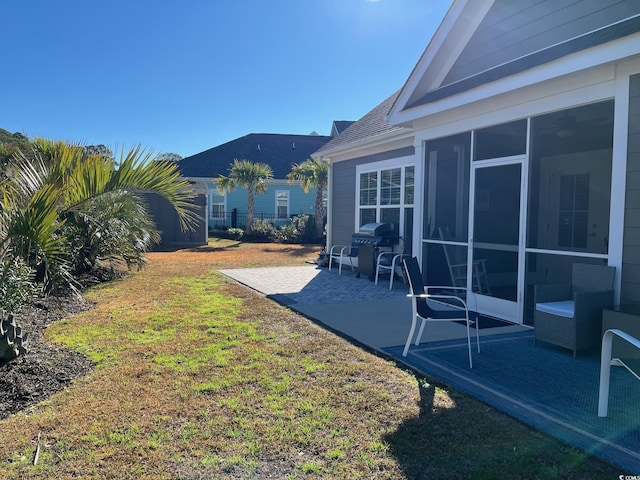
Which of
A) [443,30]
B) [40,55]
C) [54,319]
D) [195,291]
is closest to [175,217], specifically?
[40,55]

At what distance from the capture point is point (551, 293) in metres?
4.87

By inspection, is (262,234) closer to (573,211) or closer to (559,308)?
(573,211)

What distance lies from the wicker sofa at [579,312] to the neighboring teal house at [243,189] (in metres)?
20.4

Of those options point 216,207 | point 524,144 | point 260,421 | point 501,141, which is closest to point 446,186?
point 501,141

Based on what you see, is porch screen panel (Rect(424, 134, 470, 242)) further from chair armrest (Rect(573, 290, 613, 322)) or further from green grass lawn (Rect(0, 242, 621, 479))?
green grass lawn (Rect(0, 242, 621, 479))

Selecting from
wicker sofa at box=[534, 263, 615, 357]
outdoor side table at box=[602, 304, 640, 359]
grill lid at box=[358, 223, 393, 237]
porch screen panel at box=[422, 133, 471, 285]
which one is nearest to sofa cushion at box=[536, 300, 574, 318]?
wicker sofa at box=[534, 263, 615, 357]

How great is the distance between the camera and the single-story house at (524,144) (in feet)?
14.4

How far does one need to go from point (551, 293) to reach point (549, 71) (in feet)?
7.93

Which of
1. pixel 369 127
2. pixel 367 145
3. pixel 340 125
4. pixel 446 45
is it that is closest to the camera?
pixel 446 45

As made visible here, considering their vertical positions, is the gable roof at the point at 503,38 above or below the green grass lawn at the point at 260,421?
above

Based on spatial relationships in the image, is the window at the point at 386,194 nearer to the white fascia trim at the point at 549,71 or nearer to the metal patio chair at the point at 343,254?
the metal patio chair at the point at 343,254

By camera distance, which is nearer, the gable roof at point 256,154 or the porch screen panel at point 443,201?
the porch screen panel at point 443,201

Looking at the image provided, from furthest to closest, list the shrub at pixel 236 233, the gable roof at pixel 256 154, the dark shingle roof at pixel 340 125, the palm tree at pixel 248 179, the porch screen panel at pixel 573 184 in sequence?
the dark shingle roof at pixel 340 125 → the gable roof at pixel 256 154 → the shrub at pixel 236 233 → the palm tree at pixel 248 179 → the porch screen panel at pixel 573 184

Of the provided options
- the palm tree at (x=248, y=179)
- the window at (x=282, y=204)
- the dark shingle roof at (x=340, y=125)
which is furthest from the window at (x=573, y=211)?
the dark shingle roof at (x=340, y=125)
